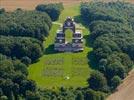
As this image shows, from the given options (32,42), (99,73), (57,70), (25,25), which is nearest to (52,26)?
(25,25)

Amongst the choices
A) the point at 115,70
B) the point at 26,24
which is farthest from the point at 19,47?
the point at 115,70

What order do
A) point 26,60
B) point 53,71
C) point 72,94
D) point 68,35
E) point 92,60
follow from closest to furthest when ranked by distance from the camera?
point 72,94, point 53,71, point 26,60, point 92,60, point 68,35

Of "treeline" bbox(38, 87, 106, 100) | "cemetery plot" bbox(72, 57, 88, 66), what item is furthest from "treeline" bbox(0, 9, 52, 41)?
"treeline" bbox(38, 87, 106, 100)

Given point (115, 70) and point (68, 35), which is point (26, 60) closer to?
point (68, 35)

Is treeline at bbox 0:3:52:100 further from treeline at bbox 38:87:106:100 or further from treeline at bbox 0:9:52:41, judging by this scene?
treeline at bbox 38:87:106:100

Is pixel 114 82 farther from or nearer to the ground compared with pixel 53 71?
nearer to the ground

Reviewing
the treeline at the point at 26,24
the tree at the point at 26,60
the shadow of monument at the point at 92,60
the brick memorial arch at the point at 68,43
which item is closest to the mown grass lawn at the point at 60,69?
the shadow of monument at the point at 92,60
